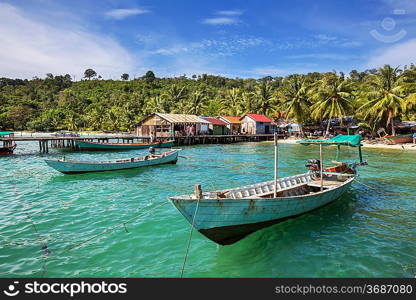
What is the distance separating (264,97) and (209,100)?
Result: 2235cm

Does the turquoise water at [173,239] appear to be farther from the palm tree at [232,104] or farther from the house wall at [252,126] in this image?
the palm tree at [232,104]

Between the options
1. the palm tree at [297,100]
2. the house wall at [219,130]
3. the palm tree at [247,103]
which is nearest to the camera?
the palm tree at [297,100]

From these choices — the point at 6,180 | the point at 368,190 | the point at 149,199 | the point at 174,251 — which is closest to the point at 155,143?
the point at 6,180

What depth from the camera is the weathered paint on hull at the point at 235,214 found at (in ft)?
26.5

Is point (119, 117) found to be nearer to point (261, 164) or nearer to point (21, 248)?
point (261, 164)

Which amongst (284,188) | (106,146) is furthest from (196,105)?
(284,188)

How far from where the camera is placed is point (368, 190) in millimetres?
16469

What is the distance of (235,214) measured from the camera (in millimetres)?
8555

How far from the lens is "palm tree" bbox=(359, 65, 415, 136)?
40.6 m

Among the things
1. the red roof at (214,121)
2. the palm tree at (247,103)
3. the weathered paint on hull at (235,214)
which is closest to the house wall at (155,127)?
the red roof at (214,121)

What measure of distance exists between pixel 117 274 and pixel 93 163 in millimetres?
15405

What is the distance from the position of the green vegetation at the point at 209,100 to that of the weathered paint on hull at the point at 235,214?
131 feet

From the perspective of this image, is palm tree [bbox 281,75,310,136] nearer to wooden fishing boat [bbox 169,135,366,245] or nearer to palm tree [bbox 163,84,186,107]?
palm tree [bbox 163,84,186,107]

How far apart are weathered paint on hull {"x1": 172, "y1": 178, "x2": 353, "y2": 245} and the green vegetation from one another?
39933 mm
